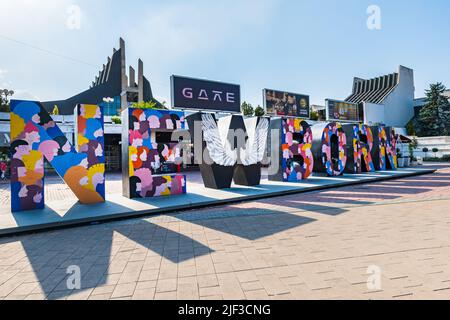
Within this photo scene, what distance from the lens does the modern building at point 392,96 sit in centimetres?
4341

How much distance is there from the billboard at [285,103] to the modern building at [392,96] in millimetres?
20864

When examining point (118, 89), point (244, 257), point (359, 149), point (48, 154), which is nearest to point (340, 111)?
point (359, 149)

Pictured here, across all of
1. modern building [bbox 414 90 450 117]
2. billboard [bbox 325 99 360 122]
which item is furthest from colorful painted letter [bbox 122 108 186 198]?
modern building [bbox 414 90 450 117]

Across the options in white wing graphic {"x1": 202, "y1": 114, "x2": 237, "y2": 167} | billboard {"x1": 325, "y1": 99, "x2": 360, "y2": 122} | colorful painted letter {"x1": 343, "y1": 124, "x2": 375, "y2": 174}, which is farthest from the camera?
billboard {"x1": 325, "y1": 99, "x2": 360, "y2": 122}

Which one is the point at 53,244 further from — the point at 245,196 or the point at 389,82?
the point at 389,82

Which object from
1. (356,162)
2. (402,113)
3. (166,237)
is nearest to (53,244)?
(166,237)

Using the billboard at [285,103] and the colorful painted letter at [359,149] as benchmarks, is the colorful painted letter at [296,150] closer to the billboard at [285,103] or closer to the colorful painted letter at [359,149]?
the colorful painted letter at [359,149]

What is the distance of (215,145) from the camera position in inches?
409

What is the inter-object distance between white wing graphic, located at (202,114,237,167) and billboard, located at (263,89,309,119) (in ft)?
40.9

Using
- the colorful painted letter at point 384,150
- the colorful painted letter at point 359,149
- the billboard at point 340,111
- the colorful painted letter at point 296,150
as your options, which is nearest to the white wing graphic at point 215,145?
the colorful painted letter at point 296,150

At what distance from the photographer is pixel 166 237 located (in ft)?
16.6

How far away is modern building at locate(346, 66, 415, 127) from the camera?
4341 centimetres

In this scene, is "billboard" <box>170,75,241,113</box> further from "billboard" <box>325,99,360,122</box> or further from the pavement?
"billboard" <box>325,99,360,122</box>
